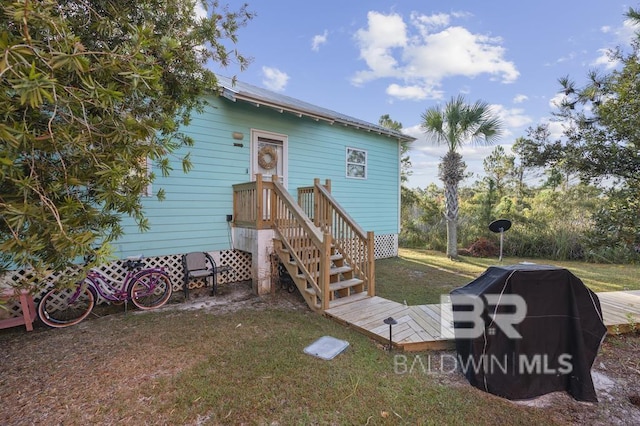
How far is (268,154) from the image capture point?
6965 mm

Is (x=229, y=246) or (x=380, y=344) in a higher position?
(x=229, y=246)

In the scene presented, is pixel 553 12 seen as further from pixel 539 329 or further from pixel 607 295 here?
pixel 539 329

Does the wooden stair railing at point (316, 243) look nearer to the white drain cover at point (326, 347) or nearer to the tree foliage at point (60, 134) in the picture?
the white drain cover at point (326, 347)

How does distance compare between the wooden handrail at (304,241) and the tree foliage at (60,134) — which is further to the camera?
the wooden handrail at (304,241)

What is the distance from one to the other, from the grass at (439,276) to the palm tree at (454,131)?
1.41 m

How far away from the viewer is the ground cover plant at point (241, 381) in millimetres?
2293

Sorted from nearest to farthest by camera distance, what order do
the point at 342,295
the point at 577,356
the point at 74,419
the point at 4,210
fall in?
the point at 4,210 < the point at 74,419 < the point at 577,356 < the point at 342,295

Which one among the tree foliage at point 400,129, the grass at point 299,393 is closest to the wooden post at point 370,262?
the grass at point 299,393

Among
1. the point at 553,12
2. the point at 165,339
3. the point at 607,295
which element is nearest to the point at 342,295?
the point at 165,339

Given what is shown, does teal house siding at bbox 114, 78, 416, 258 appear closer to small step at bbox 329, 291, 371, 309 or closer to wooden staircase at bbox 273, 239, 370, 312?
wooden staircase at bbox 273, 239, 370, 312

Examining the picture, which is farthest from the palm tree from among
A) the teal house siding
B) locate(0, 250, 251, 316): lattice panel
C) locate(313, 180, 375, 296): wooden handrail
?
locate(0, 250, 251, 316): lattice panel

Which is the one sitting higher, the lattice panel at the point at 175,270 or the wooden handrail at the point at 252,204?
the wooden handrail at the point at 252,204

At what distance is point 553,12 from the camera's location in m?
7.10

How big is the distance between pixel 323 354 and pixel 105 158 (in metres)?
2.84
